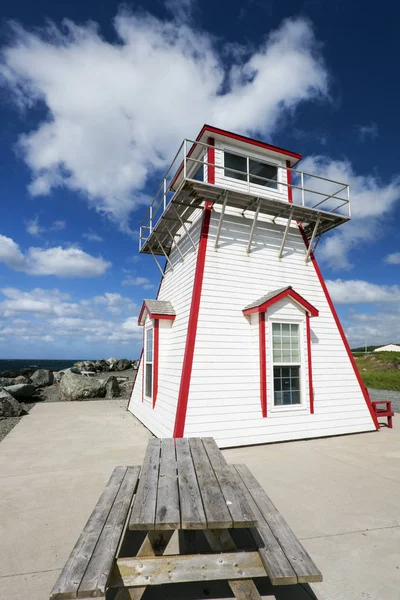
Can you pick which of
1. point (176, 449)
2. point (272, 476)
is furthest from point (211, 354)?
point (176, 449)

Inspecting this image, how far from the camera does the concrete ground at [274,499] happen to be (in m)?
3.13

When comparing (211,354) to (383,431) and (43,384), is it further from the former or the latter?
(43,384)

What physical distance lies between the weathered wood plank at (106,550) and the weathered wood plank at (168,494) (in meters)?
0.42

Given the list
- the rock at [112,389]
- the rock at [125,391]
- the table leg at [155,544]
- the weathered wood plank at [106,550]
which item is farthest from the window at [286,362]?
the rock at [112,389]

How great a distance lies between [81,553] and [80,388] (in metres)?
14.2

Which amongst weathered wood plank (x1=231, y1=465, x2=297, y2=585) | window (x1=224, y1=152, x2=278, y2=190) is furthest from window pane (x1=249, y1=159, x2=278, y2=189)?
weathered wood plank (x1=231, y1=465, x2=297, y2=585)

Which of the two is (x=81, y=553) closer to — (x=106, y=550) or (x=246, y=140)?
(x=106, y=550)

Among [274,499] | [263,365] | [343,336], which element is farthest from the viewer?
[343,336]

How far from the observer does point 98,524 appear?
2959mm

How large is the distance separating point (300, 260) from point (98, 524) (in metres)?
8.56

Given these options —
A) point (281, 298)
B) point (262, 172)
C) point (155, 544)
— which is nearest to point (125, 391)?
point (281, 298)

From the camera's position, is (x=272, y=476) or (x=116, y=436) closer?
(x=272, y=476)

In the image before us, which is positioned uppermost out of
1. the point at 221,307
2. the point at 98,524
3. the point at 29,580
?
the point at 221,307

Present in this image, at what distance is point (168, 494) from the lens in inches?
117
